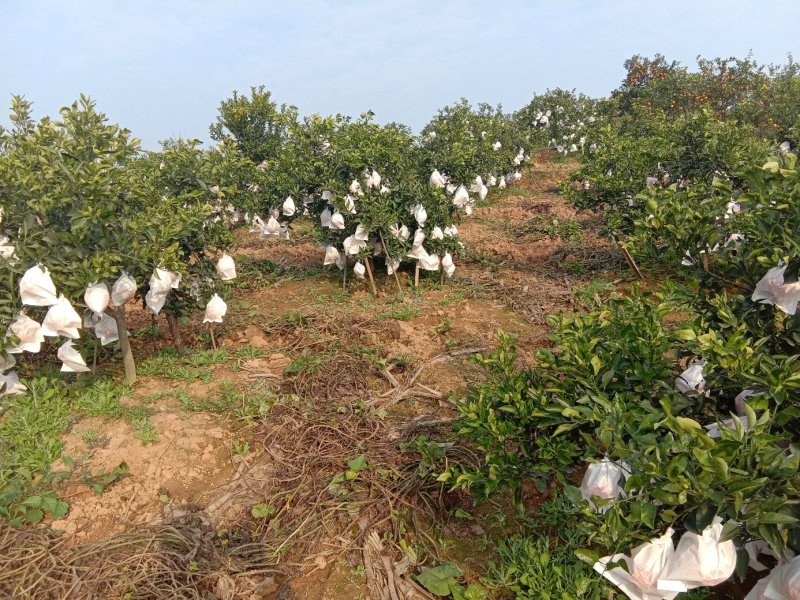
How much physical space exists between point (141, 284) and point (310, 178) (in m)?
3.40

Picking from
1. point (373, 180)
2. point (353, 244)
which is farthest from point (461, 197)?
point (353, 244)

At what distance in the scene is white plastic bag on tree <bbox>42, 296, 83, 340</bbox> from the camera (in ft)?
12.5

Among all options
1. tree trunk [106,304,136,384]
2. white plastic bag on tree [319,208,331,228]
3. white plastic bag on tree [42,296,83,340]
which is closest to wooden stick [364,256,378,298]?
white plastic bag on tree [319,208,331,228]

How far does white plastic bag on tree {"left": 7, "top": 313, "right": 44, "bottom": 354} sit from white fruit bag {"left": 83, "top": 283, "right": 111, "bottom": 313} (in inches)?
15.5

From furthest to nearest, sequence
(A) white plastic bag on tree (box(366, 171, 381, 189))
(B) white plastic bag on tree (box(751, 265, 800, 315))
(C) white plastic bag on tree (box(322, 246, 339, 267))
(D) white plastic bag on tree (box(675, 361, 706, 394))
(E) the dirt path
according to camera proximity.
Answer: (C) white plastic bag on tree (box(322, 246, 339, 267))
(A) white plastic bag on tree (box(366, 171, 381, 189))
(E) the dirt path
(D) white plastic bag on tree (box(675, 361, 706, 394))
(B) white plastic bag on tree (box(751, 265, 800, 315))

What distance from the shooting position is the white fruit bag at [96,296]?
404 centimetres

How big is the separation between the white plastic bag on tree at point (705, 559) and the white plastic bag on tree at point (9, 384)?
4.81 metres

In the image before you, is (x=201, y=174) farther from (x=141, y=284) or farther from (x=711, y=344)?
(x=711, y=344)

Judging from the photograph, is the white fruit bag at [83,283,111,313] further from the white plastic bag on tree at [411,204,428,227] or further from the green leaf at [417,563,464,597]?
the white plastic bag on tree at [411,204,428,227]

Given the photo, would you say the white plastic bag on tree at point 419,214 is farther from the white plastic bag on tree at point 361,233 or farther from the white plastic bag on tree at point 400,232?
the white plastic bag on tree at point 361,233

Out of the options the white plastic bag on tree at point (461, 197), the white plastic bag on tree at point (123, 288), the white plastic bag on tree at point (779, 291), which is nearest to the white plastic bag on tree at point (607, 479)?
the white plastic bag on tree at point (779, 291)

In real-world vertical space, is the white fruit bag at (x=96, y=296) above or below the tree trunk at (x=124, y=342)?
above

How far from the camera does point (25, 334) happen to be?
3871 mm

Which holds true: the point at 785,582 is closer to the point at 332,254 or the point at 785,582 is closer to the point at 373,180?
the point at 373,180
